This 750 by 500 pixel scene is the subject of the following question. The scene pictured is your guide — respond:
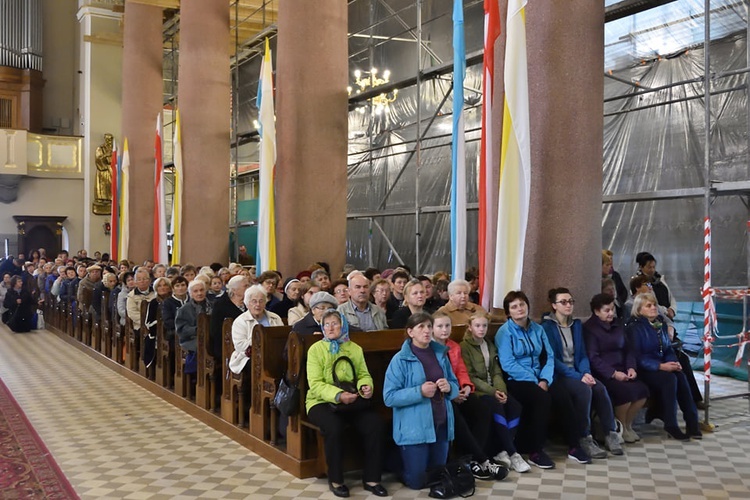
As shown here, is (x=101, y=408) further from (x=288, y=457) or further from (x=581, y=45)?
(x=581, y=45)

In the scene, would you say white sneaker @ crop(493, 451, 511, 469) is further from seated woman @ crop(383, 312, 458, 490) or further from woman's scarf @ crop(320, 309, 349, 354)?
woman's scarf @ crop(320, 309, 349, 354)

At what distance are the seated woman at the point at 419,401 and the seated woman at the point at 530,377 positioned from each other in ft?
2.56

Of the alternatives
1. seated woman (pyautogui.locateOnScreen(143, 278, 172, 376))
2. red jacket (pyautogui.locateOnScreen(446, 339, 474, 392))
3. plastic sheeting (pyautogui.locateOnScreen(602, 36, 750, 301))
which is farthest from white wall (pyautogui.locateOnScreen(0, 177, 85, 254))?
red jacket (pyautogui.locateOnScreen(446, 339, 474, 392))

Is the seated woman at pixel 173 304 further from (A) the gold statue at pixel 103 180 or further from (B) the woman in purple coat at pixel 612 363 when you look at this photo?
(A) the gold statue at pixel 103 180

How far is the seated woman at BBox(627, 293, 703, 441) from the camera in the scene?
6.24m

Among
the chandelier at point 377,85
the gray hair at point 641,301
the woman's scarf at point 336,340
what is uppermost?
the chandelier at point 377,85

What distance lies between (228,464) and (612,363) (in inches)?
119

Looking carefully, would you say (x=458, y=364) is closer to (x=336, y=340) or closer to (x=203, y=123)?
(x=336, y=340)

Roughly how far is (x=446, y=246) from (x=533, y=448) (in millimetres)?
7487

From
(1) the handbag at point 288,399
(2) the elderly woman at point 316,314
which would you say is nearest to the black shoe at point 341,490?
(1) the handbag at point 288,399

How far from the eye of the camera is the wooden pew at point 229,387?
657 cm

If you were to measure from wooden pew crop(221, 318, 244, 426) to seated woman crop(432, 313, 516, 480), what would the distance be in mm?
1966

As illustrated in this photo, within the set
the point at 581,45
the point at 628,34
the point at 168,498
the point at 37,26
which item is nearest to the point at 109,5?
the point at 37,26

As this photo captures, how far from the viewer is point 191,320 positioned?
25.6 feet
